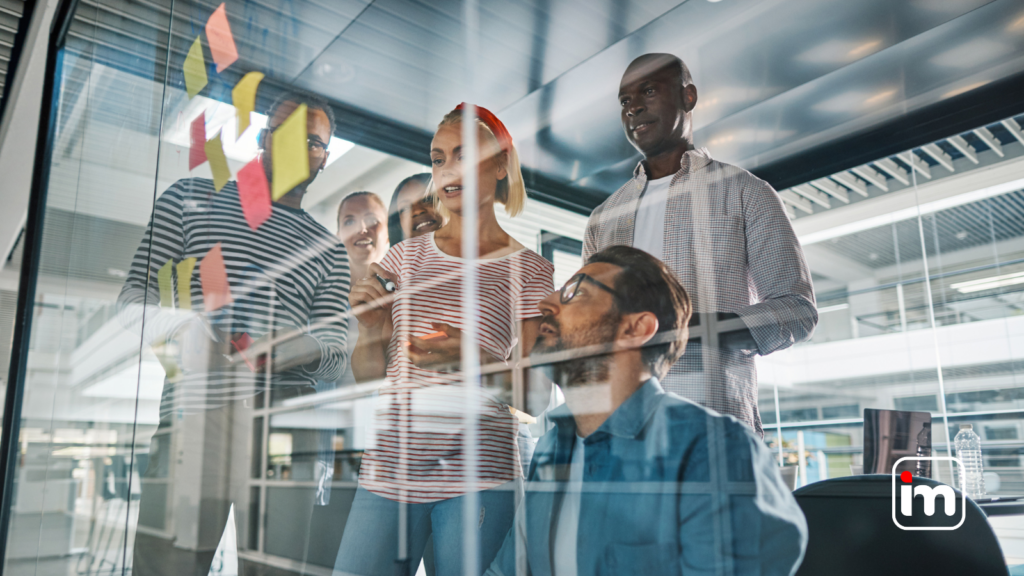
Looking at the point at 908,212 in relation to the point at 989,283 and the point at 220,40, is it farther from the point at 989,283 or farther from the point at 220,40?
the point at 220,40

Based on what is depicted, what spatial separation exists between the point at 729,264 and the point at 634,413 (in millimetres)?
187

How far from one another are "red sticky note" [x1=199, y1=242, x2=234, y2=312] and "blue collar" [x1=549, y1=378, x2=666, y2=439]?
1111 millimetres

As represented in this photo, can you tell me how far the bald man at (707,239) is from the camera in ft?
2.03

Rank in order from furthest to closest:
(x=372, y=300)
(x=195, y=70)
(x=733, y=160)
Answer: (x=195, y=70)
(x=372, y=300)
(x=733, y=160)

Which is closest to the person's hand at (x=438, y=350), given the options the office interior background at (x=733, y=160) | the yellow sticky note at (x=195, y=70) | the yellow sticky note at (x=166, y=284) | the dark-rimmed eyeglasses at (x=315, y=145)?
the office interior background at (x=733, y=160)

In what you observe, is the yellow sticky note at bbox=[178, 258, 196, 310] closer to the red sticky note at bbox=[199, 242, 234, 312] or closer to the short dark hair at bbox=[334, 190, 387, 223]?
the red sticky note at bbox=[199, 242, 234, 312]

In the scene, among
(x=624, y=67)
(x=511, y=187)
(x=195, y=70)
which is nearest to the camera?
(x=624, y=67)

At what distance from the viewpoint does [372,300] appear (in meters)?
1.17

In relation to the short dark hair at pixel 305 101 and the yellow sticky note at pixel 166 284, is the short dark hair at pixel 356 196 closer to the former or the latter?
the short dark hair at pixel 305 101

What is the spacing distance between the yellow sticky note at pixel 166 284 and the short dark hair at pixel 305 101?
51 centimetres

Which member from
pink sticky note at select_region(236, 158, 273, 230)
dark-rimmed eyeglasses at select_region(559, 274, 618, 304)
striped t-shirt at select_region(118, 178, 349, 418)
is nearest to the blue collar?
dark-rimmed eyeglasses at select_region(559, 274, 618, 304)

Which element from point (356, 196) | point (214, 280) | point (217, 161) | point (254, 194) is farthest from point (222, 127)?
point (356, 196)

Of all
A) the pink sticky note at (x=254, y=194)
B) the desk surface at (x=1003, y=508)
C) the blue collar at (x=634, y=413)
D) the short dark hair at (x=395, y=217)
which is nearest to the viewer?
the desk surface at (x=1003, y=508)

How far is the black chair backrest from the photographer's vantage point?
49 cm
